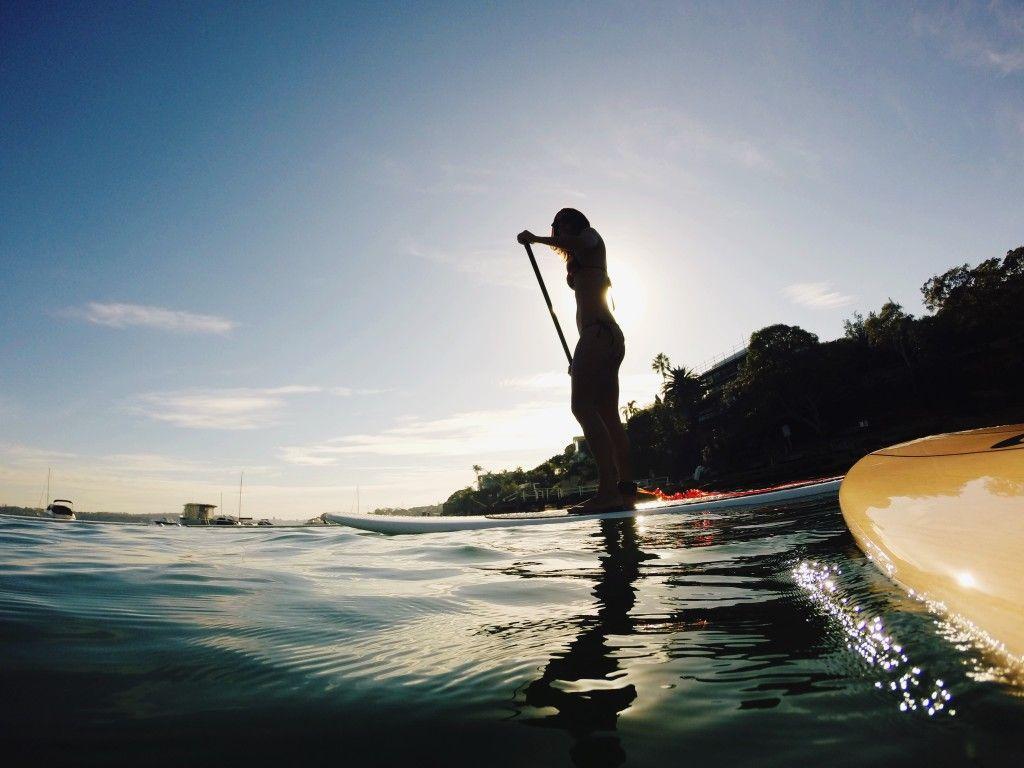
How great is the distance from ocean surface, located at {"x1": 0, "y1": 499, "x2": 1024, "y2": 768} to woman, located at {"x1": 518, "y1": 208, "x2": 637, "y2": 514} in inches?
112

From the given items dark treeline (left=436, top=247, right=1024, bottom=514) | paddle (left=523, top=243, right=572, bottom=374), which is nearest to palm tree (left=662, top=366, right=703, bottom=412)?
dark treeline (left=436, top=247, right=1024, bottom=514)

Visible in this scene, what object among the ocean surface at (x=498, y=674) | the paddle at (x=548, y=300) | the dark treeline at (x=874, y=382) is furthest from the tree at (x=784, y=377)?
the ocean surface at (x=498, y=674)

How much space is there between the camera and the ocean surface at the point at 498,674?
2.43ft

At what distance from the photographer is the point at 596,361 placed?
5.03 metres

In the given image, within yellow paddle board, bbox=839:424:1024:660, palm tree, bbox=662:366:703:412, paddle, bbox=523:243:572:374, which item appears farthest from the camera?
palm tree, bbox=662:366:703:412

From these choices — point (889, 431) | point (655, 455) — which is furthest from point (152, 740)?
point (655, 455)

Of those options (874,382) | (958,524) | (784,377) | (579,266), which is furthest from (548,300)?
(874,382)

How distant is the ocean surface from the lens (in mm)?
741

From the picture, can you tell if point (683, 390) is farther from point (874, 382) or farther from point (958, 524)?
point (958, 524)

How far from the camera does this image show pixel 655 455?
54656 mm

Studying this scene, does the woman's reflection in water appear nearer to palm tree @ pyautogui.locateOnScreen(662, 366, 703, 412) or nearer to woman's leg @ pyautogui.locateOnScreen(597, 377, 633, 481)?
woman's leg @ pyautogui.locateOnScreen(597, 377, 633, 481)

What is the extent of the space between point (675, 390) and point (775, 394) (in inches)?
737

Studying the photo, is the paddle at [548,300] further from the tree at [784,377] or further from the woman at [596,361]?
the tree at [784,377]

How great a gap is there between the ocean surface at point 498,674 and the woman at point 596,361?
285cm
